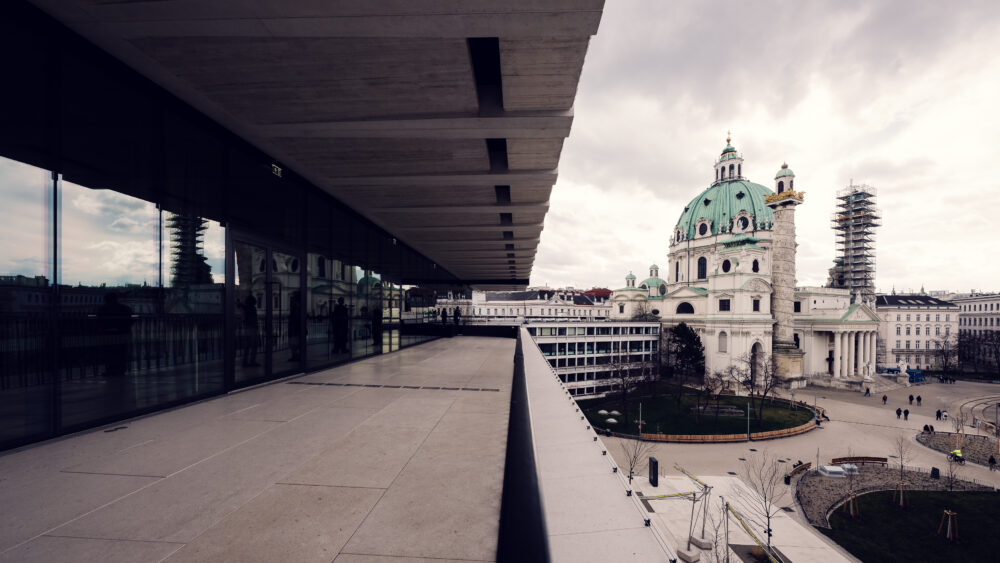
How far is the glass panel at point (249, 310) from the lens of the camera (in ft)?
27.2

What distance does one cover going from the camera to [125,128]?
6.18 metres

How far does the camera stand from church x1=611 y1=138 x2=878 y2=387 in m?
63.3

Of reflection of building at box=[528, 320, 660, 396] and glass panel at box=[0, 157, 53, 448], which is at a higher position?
glass panel at box=[0, 157, 53, 448]

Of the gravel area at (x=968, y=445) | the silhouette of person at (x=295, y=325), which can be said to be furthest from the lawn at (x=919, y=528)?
the silhouette of person at (x=295, y=325)

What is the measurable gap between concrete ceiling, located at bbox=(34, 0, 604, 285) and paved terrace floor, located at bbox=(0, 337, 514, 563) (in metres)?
4.73

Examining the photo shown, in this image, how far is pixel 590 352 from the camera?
65750mm

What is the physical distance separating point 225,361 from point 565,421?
7.16 m

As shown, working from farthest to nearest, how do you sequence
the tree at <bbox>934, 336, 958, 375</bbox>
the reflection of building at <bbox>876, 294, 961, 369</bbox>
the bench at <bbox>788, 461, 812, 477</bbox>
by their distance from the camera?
the reflection of building at <bbox>876, 294, 961, 369</bbox>
the tree at <bbox>934, 336, 958, 375</bbox>
the bench at <bbox>788, 461, 812, 477</bbox>

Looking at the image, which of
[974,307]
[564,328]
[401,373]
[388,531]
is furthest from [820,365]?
[388,531]

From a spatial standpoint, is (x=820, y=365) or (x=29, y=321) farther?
(x=820, y=365)

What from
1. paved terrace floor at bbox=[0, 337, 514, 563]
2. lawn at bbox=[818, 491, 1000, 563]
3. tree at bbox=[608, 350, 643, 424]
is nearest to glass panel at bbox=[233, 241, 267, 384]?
paved terrace floor at bbox=[0, 337, 514, 563]

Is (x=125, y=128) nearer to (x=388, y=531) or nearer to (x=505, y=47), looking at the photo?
(x=505, y=47)

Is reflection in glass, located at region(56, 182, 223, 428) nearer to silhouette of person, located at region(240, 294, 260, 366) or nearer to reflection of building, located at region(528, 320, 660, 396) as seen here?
silhouette of person, located at region(240, 294, 260, 366)

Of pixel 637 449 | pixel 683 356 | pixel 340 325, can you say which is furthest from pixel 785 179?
pixel 340 325
